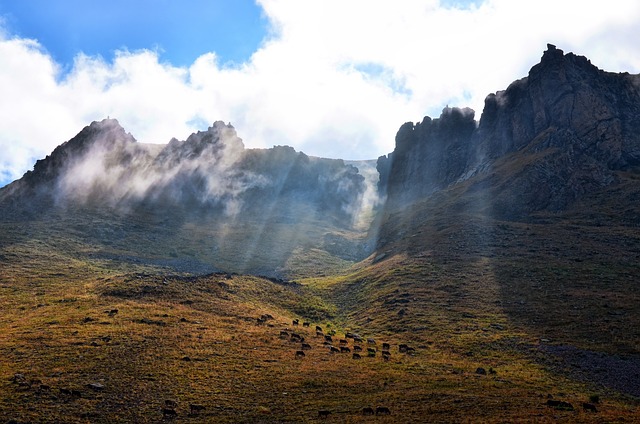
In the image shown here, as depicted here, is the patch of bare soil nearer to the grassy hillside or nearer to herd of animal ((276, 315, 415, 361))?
the grassy hillside

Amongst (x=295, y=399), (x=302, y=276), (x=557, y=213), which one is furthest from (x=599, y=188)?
(x=295, y=399)

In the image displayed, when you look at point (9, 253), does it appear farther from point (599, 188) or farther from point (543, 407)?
point (599, 188)

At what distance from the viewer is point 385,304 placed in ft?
330

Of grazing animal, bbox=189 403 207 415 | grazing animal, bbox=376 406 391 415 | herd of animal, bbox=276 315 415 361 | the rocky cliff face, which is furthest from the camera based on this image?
the rocky cliff face

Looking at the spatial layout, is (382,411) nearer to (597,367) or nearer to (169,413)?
(169,413)

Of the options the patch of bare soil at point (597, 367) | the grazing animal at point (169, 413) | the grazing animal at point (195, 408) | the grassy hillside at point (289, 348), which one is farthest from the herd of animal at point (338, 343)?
the grazing animal at point (169, 413)

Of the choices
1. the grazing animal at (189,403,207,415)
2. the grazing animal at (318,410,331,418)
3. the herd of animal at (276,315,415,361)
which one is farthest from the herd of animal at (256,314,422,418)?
the grazing animal at (318,410,331,418)

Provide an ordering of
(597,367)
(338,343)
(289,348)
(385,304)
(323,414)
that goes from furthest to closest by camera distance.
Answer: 1. (385,304)
2. (338,343)
3. (289,348)
4. (597,367)
5. (323,414)

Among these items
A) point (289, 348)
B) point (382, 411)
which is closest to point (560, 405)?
point (382, 411)

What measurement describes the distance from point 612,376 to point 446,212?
105538 millimetres

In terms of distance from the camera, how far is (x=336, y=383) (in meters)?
54.1

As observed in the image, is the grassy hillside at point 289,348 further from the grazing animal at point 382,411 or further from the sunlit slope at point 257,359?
the grazing animal at point 382,411

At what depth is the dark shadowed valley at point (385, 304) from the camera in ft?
159

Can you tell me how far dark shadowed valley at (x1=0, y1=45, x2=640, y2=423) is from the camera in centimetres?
4838
